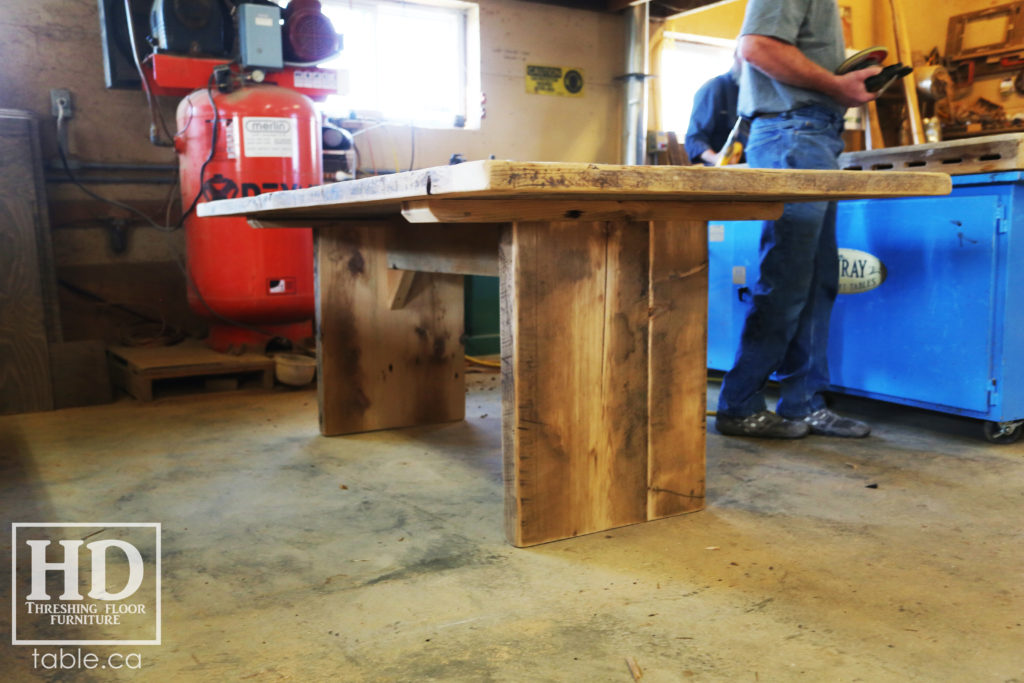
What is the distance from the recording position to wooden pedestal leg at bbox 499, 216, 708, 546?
1.64m

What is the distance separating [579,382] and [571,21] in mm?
3826

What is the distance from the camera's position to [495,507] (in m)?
1.93

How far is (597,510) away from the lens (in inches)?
69.8

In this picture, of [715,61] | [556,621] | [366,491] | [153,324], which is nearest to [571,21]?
[715,61]

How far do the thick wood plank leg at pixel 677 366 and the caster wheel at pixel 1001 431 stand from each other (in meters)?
1.10

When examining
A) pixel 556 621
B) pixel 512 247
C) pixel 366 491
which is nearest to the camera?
pixel 556 621

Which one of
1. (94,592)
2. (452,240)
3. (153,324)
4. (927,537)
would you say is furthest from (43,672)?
(153,324)

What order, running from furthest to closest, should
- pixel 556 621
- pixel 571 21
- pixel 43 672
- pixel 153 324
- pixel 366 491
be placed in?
pixel 571 21 → pixel 153 324 → pixel 366 491 → pixel 556 621 → pixel 43 672

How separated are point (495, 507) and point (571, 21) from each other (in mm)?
3835

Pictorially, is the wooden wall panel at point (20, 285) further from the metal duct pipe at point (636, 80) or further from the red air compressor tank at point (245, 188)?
the metal duct pipe at point (636, 80)

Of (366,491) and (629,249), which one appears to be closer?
(629,249)

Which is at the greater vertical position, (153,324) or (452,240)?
(452,240)

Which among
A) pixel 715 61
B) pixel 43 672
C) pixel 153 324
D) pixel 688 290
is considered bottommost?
pixel 43 672

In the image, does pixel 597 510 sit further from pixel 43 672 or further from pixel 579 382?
pixel 43 672
